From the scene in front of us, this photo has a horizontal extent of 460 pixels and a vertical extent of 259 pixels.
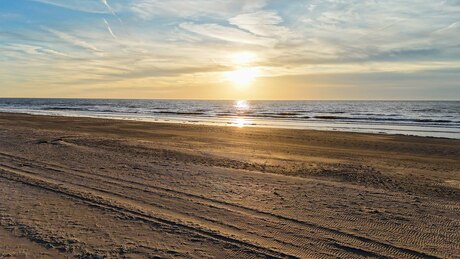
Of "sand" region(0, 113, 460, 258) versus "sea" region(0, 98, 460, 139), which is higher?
"sea" region(0, 98, 460, 139)

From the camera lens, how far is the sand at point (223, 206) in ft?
15.7

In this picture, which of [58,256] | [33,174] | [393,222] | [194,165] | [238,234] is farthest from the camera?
[194,165]

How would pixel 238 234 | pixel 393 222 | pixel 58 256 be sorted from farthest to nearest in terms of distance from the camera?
pixel 393 222 → pixel 238 234 → pixel 58 256

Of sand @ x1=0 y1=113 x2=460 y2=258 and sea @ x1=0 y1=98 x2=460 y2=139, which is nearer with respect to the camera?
sand @ x1=0 y1=113 x2=460 y2=258

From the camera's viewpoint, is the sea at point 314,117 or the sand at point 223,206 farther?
the sea at point 314,117

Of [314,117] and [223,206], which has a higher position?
[314,117]

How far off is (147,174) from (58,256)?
4.86m

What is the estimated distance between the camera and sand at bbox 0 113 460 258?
480 cm

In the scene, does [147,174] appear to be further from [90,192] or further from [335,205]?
[335,205]

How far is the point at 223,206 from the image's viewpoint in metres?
6.55

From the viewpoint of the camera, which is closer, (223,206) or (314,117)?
(223,206)

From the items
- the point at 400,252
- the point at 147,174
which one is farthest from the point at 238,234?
the point at 147,174

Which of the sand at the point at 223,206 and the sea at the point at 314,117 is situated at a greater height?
the sea at the point at 314,117

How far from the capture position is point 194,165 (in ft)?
35.4
